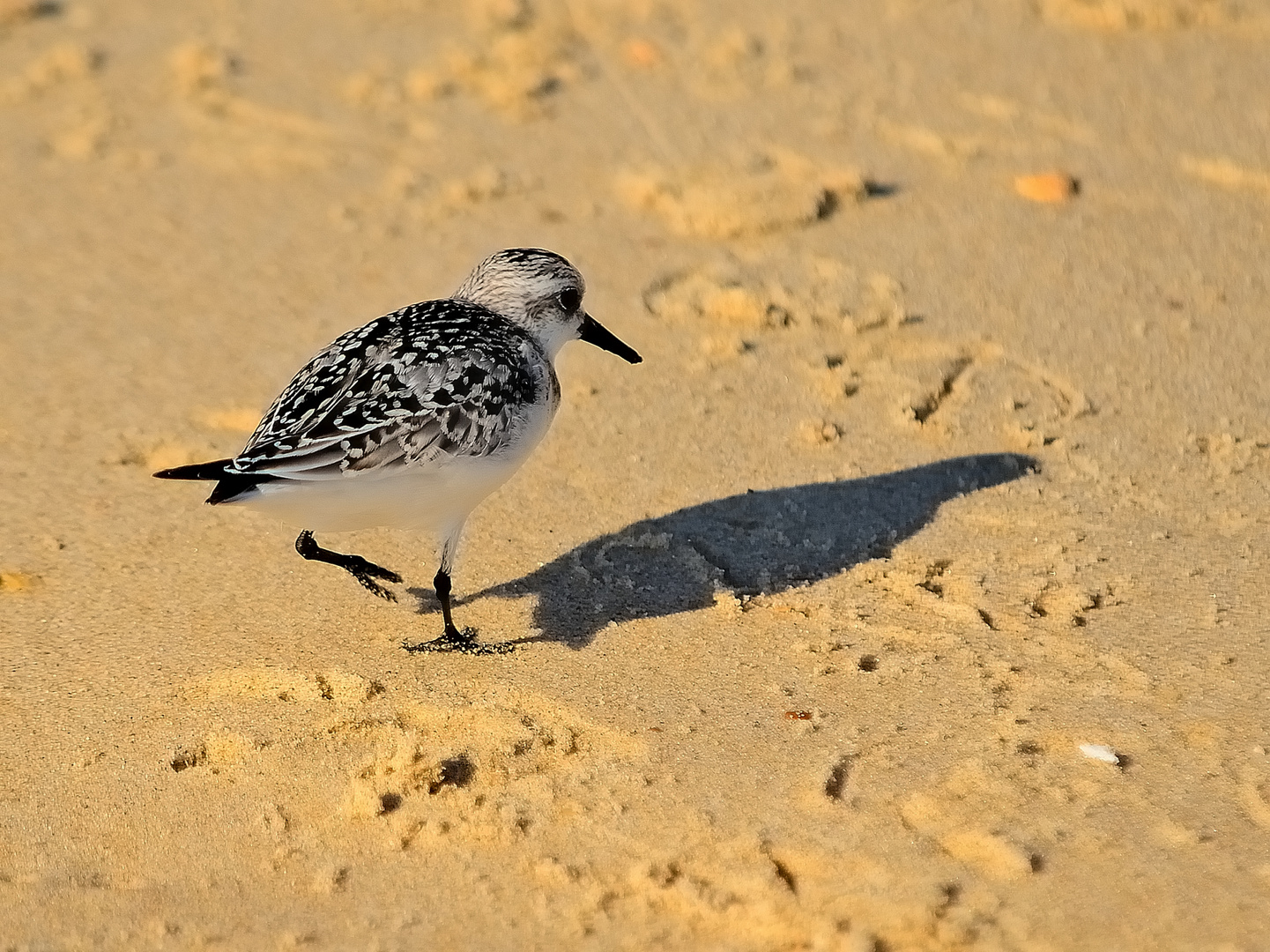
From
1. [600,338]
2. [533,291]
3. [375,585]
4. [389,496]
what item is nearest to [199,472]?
[389,496]

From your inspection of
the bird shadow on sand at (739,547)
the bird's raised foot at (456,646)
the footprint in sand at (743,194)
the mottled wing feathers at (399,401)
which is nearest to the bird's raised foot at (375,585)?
the bird shadow on sand at (739,547)

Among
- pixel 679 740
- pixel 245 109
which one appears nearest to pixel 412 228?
pixel 245 109

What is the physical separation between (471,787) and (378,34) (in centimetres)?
498

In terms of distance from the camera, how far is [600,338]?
16.3 ft

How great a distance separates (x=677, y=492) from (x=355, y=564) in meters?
1.10

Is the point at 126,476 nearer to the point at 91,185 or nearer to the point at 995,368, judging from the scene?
the point at 91,185

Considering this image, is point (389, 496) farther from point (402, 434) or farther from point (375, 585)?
point (375, 585)

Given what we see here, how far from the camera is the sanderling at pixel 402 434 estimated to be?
4031mm

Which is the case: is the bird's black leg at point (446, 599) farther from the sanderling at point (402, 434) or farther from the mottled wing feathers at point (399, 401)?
the mottled wing feathers at point (399, 401)

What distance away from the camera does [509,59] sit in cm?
744

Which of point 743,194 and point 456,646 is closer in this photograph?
point 456,646

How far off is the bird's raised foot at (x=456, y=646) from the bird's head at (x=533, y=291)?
0.91m

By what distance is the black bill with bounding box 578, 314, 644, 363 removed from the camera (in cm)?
492

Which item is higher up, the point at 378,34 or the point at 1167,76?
the point at 1167,76
